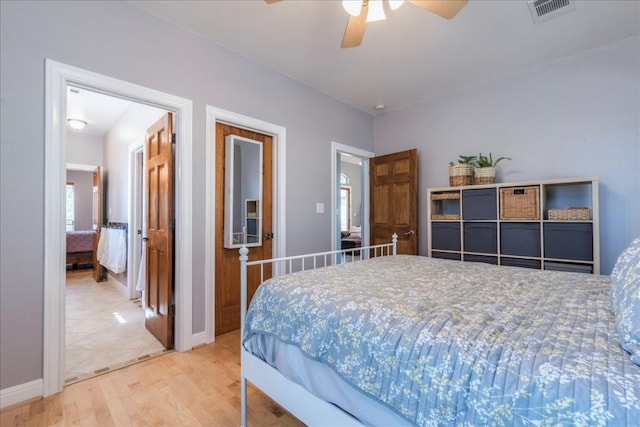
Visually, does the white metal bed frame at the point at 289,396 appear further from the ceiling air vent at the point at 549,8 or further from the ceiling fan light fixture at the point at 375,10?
the ceiling air vent at the point at 549,8

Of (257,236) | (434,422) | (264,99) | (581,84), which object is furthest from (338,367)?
(581,84)

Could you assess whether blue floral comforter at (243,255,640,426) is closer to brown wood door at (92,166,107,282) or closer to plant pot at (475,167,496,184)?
plant pot at (475,167,496,184)

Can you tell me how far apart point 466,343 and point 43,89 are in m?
2.59

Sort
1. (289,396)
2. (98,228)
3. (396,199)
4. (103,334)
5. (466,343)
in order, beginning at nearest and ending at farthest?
(466,343) → (289,396) → (103,334) → (396,199) → (98,228)

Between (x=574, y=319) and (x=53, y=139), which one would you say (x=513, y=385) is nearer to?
(x=574, y=319)

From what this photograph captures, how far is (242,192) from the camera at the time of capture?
2.94 m

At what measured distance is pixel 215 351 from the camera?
237 cm

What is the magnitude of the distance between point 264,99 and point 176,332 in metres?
2.32

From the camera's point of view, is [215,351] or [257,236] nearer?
[215,351]

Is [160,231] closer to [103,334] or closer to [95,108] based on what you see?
[103,334]

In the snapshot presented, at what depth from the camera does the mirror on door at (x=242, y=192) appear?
2779 millimetres

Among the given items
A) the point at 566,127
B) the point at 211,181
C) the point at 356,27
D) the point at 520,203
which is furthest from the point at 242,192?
the point at 566,127

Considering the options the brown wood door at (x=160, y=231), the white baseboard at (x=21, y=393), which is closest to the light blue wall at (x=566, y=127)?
the brown wood door at (x=160, y=231)

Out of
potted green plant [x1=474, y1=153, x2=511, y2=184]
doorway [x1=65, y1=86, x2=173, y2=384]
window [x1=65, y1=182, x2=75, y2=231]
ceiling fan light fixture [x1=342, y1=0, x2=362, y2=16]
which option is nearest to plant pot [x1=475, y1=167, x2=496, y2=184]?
potted green plant [x1=474, y1=153, x2=511, y2=184]
